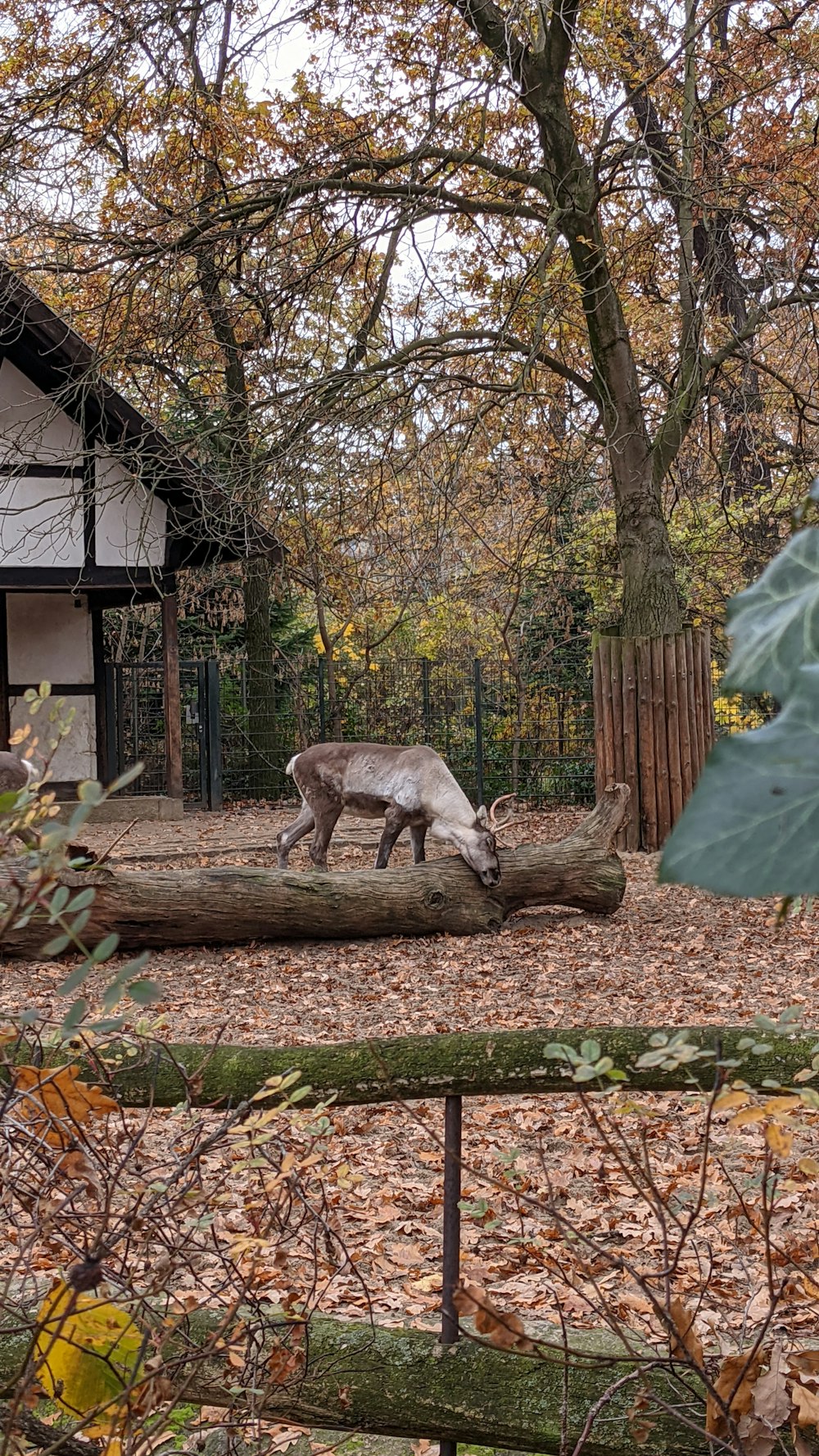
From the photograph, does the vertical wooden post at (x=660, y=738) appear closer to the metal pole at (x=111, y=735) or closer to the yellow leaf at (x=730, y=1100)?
the metal pole at (x=111, y=735)

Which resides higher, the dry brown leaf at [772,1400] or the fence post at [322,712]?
the fence post at [322,712]

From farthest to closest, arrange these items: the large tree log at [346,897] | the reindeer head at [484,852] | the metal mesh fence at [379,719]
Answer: the metal mesh fence at [379,719] → the reindeer head at [484,852] → the large tree log at [346,897]

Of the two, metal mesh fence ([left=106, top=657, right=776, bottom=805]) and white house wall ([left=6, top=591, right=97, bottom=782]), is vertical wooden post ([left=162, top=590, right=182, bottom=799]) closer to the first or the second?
white house wall ([left=6, top=591, right=97, bottom=782])

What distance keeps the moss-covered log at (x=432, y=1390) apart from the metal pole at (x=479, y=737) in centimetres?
1567

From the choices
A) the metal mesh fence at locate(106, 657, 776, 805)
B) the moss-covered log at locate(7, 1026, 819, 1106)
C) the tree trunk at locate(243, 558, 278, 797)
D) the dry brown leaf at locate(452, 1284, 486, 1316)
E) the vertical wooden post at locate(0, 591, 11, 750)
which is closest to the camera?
the dry brown leaf at locate(452, 1284, 486, 1316)

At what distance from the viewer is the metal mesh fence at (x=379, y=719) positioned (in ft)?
61.1

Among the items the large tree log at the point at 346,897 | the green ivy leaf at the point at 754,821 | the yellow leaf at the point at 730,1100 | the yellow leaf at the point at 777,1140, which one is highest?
the green ivy leaf at the point at 754,821

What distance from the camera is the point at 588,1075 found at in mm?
1699

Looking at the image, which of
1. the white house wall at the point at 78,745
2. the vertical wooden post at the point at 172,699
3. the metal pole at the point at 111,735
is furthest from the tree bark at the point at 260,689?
the white house wall at the point at 78,745

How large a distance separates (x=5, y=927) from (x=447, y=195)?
10553 mm

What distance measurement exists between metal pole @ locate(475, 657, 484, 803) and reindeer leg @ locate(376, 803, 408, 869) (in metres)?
7.78

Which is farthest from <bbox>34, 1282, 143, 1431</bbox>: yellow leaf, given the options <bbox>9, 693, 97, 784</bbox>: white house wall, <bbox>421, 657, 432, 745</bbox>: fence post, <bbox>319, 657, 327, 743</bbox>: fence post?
<bbox>319, 657, 327, 743</bbox>: fence post

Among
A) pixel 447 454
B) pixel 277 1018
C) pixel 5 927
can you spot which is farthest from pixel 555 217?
pixel 5 927

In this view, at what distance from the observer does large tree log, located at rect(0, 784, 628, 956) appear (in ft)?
26.7
